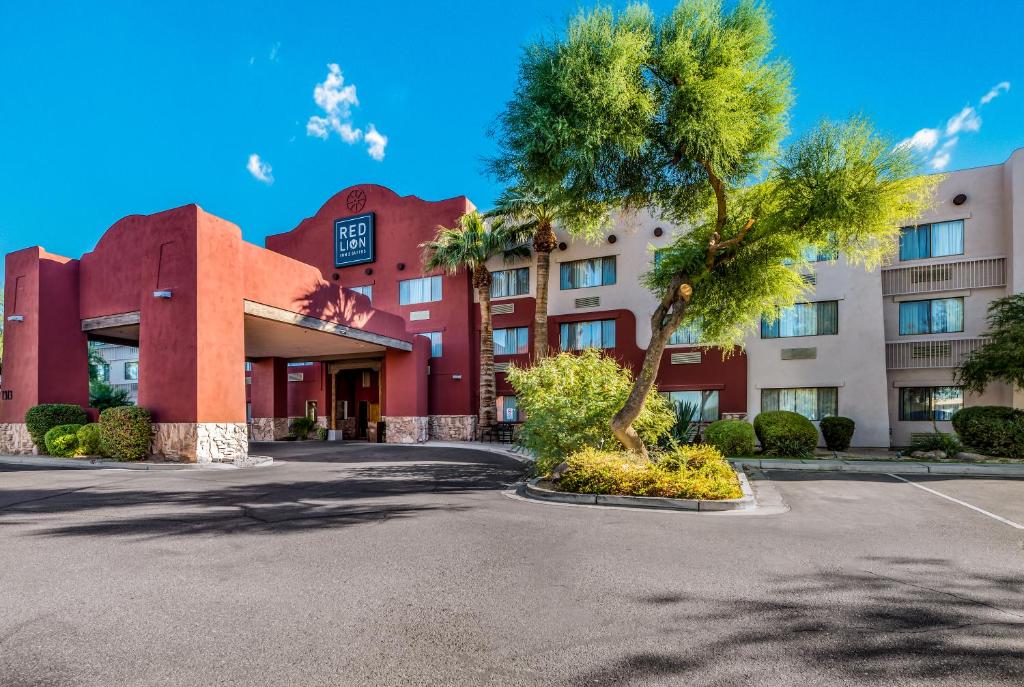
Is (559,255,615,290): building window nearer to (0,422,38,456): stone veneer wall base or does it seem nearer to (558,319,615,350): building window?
(558,319,615,350): building window

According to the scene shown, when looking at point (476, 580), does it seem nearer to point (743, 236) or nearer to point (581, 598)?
point (581, 598)

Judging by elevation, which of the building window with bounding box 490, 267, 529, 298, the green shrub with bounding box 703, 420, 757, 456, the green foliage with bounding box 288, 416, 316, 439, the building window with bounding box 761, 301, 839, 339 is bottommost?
the green foliage with bounding box 288, 416, 316, 439

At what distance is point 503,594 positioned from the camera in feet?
14.8

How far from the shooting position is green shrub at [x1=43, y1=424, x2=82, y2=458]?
15.5 m

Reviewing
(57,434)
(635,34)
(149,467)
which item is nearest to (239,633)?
(635,34)

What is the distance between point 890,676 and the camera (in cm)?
319

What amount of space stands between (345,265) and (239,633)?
2587 centimetres

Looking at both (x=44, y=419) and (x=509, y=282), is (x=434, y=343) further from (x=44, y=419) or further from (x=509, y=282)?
(x=44, y=419)

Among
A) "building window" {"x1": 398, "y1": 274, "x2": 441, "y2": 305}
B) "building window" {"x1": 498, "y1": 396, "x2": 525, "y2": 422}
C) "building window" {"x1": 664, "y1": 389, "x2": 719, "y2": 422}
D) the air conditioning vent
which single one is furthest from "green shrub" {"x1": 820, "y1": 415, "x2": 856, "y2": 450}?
"building window" {"x1": 398, "y1": 274, "x2": 441, "y2": 305}

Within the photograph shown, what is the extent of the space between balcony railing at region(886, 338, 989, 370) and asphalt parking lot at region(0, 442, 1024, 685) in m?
13.4

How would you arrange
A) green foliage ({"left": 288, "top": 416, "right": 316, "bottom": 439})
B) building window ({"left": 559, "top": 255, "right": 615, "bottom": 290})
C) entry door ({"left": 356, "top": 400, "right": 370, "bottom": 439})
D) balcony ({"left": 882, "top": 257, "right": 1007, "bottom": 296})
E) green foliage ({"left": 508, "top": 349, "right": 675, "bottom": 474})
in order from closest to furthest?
1. green foliage ({"left": 508, "top": 349, "right": 675, "bottom": 474})
2. balcony ({"left": 882, "top": 257, "right": 1007, "bottom": 296})
3. building window ({"left": 559, "top": 255, "right": 615, "bottom": 290})
4. green foliage ({"left": 288, "top": 416, "right": 316, "bottom": 439})
5. entry door ({"left": 356, "top": 400, "right": 370, "bottom": 439})

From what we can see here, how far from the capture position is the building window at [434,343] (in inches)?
1023

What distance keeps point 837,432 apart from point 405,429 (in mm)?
17403

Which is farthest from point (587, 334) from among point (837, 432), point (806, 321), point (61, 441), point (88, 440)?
point (61, 441)
